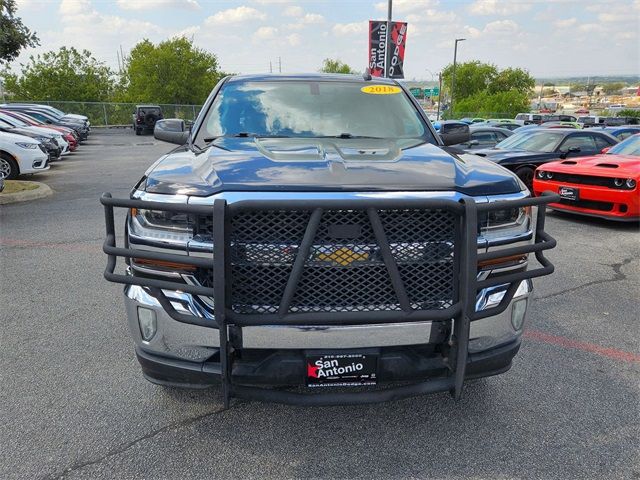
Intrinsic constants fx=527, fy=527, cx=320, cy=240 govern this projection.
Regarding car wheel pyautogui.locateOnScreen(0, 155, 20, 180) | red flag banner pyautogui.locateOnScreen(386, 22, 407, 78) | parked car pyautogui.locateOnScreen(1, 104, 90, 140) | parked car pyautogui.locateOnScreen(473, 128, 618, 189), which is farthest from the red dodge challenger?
parked car pyautogui.locateOnScreen(1, 104, 90, 140)

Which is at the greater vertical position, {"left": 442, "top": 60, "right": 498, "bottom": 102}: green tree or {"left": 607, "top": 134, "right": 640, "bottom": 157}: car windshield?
{"left": 442, "top": 60, "right": 498, "bottom": 102}: green tree

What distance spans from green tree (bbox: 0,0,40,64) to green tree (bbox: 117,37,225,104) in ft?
141

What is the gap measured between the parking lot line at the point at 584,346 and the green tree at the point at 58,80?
55.9 m

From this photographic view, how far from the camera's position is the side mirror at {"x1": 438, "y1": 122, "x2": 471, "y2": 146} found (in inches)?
166

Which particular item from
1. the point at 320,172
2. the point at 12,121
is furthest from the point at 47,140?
the point at 320,172

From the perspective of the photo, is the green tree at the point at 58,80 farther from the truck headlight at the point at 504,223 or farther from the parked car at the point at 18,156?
the truck headlight at the point at 504,223

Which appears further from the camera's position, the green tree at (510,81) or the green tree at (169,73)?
the green tree at (510,81)

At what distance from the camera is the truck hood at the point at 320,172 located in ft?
7.81

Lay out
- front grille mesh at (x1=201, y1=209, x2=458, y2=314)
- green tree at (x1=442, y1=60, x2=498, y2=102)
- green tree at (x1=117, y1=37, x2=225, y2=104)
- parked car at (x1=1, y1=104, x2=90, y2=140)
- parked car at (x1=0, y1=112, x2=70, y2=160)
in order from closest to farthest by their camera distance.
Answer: front grille mesh at (x1=201, y1=209, x2=458, y2=314) → parked car at (x1=0, y1=112, x2=70, y2=160) → parked car at (x1=1, y1=104, x2=90, y2=140) → green tree at (x1=117, y1=37, x2=225, y2=104) → green tree at (x1=442, y1=60, x2=498, y2=102)

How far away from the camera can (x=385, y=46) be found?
2178 centimetres

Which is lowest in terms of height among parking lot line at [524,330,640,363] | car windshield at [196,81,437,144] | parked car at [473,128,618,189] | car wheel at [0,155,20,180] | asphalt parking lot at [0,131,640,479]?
parking lot line at [524,330,640,363]

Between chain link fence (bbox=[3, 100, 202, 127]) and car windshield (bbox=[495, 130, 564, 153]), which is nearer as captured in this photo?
car windshield (bbox=[495, 130, 564, 153])

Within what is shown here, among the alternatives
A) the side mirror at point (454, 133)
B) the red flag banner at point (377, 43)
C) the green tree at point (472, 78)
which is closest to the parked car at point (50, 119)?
the red flag banner at point (377, 43)

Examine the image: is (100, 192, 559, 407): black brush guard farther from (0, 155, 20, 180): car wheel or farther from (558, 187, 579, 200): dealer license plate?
(0, 155, 20, 180): car wheel
